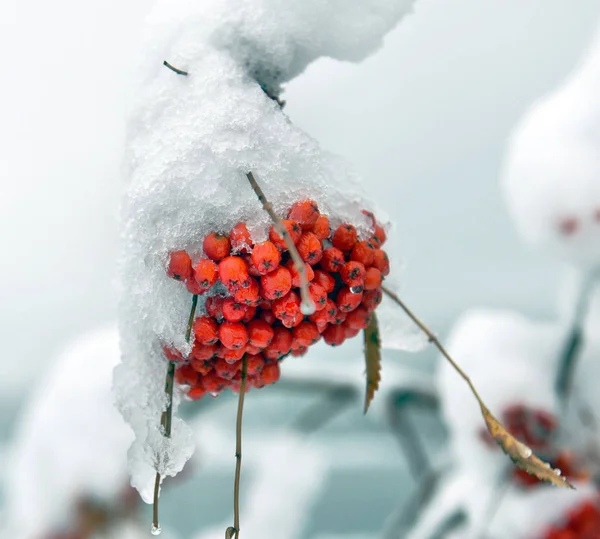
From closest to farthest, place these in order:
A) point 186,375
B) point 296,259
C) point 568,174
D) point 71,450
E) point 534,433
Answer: point 296,259 < point 186,375 < point 568,174 < point 534,433 < point 71,450

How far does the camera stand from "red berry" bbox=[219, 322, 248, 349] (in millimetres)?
425

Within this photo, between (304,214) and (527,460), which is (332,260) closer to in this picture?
(304,214)

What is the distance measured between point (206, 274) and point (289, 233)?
0.07m

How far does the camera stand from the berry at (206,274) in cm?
42

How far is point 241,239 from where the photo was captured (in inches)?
17.1

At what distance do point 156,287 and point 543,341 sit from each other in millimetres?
1402

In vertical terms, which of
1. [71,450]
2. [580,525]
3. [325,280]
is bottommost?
[71,450]

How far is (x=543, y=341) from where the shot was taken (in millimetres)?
1619

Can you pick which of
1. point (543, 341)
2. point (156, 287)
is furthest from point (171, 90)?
point (543, 341)

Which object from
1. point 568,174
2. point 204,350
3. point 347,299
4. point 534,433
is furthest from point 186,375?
point 534,433

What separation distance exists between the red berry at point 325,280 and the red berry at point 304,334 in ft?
0.10

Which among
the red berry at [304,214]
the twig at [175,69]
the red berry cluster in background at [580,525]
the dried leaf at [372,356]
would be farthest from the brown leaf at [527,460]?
the red berry cluster in background at [580,525]

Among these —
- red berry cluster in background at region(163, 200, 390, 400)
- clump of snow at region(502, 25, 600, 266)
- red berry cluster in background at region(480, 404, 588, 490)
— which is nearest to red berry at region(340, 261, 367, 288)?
→ red berry cluster in background at region(163, 200, 390, 400)

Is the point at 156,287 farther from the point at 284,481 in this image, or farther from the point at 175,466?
the point at 284,481
